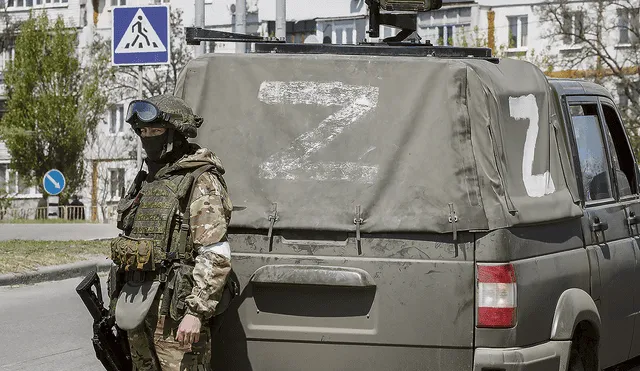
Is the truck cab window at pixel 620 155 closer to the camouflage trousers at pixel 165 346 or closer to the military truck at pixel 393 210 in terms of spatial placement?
the military truck at pixel 393 210

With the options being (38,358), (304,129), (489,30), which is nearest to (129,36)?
(38,358)

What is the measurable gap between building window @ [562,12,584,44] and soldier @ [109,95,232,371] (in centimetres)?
5353

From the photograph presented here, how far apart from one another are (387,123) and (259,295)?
104 cm

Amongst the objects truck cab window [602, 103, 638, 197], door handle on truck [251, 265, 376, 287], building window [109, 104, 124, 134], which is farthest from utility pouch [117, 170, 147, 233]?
building window [109, 104, 124, 134]

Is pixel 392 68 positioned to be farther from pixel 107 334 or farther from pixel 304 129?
pixel 107 334

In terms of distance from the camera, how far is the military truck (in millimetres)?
5887

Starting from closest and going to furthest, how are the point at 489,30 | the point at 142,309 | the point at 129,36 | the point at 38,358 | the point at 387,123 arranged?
the point at 142,309 < the point at 387,123 < the point at 38,358 < the point at 129,36 < the point at 489,30

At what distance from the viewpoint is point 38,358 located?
32.9 feet

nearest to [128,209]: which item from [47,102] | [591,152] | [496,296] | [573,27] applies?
[496,296]

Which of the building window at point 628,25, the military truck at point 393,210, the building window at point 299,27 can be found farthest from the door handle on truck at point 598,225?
→ the building window at point 299,27

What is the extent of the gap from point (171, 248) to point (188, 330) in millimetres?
404

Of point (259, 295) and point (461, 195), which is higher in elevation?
point (461, 195)

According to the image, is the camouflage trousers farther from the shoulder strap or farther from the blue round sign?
the blue round sign

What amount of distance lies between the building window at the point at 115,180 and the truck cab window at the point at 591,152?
6108cm
